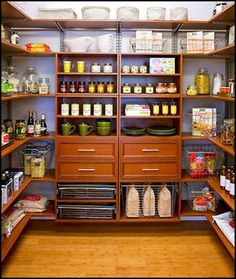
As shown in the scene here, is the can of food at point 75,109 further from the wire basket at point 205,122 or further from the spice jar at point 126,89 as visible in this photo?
the wire basket at point 205,122

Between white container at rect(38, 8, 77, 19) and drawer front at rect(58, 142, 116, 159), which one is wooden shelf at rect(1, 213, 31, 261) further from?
white container at rect(38, 8, 77, 19)

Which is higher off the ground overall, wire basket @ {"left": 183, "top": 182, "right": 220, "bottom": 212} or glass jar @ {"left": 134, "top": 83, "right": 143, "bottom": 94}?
glass jar @ {"left": 134, "top": 83, "right": 143, "bottom": 94}

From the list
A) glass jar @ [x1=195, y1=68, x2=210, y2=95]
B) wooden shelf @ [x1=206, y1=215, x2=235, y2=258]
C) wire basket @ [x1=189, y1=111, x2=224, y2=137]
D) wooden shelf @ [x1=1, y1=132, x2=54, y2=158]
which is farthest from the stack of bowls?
wooden shelf @ [x1=206, y1=215, x2=235, y2=258]

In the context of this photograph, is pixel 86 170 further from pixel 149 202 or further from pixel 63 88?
pixel 63 88

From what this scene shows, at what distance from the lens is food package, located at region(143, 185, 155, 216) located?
3562mm

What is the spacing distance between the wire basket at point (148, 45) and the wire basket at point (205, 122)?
662mm

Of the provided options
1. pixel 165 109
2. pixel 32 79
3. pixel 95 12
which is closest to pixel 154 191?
pixel 165 109

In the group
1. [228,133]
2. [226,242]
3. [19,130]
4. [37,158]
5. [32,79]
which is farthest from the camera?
[32,79]

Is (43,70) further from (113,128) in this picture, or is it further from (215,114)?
(215,114)

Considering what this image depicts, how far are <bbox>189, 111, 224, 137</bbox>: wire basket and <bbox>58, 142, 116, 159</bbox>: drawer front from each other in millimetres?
789

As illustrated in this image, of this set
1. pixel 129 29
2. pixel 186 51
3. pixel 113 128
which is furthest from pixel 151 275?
pixel 129 29

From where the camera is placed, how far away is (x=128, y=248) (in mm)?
3131

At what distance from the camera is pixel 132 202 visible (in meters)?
3.55

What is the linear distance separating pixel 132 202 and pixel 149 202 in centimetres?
16
